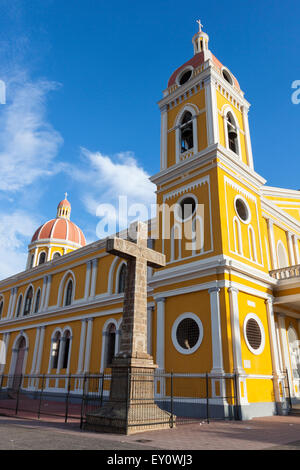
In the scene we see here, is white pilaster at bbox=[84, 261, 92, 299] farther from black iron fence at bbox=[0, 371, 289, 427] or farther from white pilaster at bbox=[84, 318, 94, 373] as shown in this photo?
black iron fence at bbox=[0, 371, 289, 427]

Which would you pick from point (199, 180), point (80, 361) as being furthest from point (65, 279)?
point (199, 180)

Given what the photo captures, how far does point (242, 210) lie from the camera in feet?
56.0

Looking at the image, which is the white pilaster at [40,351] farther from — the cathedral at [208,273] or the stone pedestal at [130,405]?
the stone pedestal at [130,405]

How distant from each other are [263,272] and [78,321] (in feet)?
40.4

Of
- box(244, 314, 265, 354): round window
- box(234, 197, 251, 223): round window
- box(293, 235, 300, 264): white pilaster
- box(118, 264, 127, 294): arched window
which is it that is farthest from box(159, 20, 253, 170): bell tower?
box(244, 314, 265, 354): round window

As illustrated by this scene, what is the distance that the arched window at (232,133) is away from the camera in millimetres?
18359

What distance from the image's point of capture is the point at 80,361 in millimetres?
21203

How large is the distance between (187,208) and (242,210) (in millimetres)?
2673

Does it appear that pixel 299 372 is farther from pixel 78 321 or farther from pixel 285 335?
pixel 78 321

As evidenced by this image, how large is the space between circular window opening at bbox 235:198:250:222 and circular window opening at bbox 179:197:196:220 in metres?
2.09

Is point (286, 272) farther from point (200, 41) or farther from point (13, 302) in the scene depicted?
point (13, 302)

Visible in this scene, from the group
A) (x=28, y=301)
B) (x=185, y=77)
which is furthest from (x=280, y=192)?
(x=28, y=301)

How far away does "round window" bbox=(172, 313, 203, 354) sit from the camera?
14.0 metres
